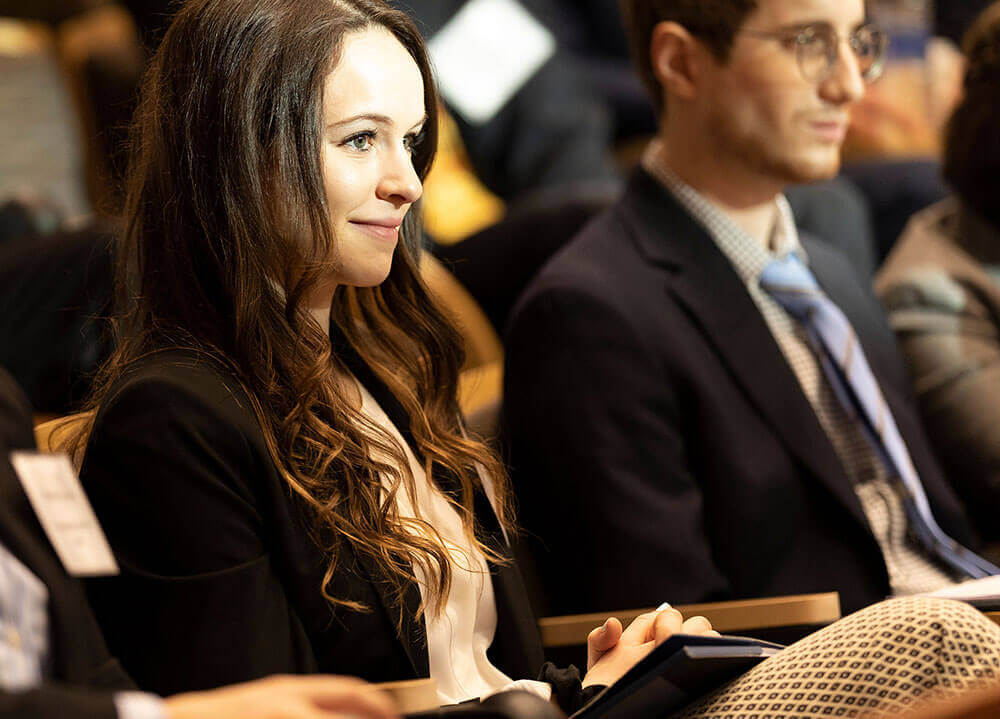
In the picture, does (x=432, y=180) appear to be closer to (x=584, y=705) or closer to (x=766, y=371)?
(x=766, y=371)

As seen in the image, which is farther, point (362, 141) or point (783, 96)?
point (783, 96)

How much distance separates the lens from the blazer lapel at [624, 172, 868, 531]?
1.92 m

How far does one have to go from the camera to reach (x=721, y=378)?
194 cm

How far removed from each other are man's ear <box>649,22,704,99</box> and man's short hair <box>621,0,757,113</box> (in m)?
0.01

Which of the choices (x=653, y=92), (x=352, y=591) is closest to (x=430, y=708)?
(x=352, y=591)

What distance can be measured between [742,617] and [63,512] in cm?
83

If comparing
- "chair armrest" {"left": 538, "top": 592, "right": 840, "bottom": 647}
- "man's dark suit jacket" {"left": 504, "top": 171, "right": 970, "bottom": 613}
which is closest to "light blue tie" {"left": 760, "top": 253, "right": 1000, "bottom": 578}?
"man's dark suit jacket" {"left": 504, "top": 171, "right": 970, "bottom": 613}

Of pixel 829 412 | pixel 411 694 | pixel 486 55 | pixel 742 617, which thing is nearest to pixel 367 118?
pixel 411 694

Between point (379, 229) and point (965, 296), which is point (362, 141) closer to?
point (379, 229)

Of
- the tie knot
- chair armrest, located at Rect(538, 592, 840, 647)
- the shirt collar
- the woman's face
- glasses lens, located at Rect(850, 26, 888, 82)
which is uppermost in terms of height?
the woman's face

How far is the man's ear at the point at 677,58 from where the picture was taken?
2.11m

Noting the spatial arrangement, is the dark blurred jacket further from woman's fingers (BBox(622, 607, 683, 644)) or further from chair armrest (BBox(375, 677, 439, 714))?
chair armrest (BBox(375, 677, 439, 714))

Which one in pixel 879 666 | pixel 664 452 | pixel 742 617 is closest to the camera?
pixel 879 666

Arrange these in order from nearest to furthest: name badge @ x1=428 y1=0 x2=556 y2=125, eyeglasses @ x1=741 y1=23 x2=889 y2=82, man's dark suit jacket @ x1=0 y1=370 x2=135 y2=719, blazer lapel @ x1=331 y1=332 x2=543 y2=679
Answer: man's dark suit jacket @ x1=0 y1=370 x2=135 y2=719 < blazer lapel @ x1=331 y1=332 x2=543 y2=679 < eyeglasses @ x1=741 y1=23 x2=889 y2=82 < name badge @ x1=428 y1=0 x2=556 y2=125
